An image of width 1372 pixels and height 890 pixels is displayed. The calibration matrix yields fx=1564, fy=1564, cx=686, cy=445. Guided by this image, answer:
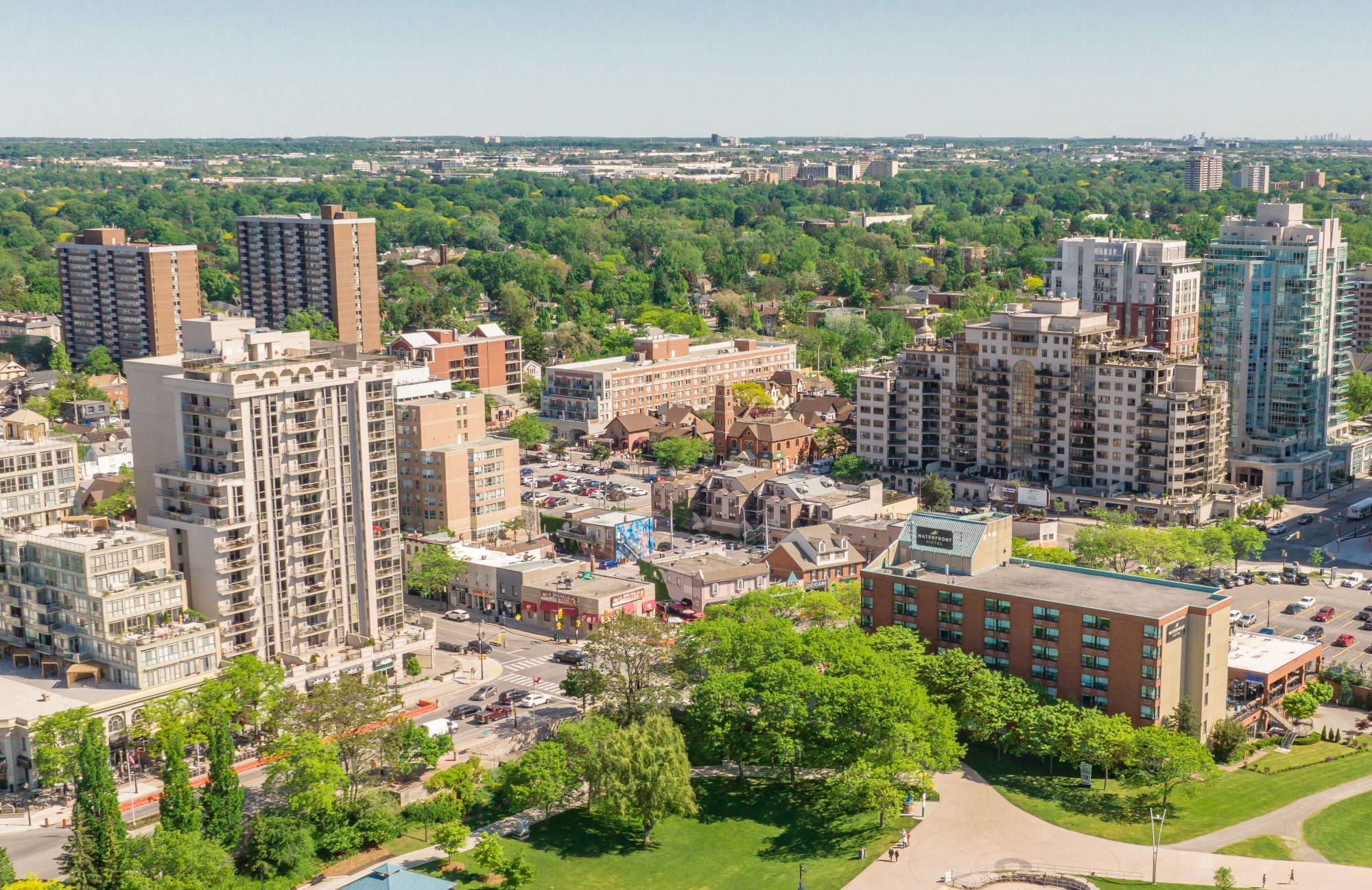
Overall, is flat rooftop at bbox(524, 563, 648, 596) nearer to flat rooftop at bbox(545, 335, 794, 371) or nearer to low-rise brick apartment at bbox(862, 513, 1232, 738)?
low-rise brick apartment at bbox(862, 513, 1232, 738)

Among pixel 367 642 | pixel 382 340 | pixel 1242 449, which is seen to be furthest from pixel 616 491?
pixel 382 340

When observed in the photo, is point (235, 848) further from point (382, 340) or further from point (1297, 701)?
point (382, 340)

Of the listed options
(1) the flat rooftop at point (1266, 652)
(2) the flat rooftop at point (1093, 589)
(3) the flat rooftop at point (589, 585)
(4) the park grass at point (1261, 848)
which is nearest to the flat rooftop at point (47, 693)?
(3) the flat rooftop at point (589, 585)

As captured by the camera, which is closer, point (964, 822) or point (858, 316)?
point (964, 822)

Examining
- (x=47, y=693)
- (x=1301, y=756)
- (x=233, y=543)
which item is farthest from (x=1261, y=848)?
(x=47, y=693)

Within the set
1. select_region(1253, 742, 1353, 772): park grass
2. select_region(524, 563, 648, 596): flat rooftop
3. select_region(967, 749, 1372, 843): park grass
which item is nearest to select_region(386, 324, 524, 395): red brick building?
select_region(524, 563, 648, 596): flat rooftop
